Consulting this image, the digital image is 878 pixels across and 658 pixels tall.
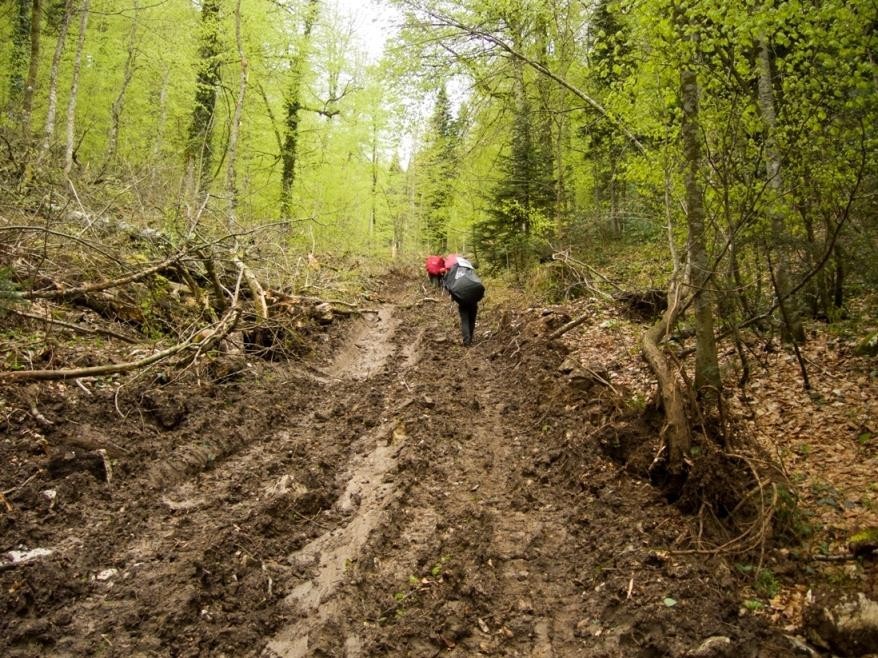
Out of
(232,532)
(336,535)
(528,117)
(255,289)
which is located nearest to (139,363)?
(232,532)

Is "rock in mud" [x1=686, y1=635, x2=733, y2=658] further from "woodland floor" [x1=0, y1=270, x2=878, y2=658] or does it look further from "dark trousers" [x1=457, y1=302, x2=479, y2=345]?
"dark trousers" [x1=457, y1=302, x2=479, y2=345]

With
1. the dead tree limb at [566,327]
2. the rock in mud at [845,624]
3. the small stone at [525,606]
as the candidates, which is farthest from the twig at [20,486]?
the dead tree limb at [566,327]

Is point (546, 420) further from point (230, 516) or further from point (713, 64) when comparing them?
point (713, 64)

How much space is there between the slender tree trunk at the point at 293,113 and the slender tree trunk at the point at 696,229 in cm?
1507

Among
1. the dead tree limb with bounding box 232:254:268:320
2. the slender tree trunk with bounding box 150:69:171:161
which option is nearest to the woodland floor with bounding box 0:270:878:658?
the dead tree limb with bounding box 232:254:268:320

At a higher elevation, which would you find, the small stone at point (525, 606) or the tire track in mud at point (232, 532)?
the tire track in mud at point (232, 532)

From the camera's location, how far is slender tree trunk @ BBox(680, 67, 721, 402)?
4.67 metres

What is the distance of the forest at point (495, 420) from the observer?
276 centimetres

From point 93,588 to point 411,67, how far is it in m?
9.62

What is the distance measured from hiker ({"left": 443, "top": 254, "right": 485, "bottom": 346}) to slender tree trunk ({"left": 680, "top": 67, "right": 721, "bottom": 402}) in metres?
4.14

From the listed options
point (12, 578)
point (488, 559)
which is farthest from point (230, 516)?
point (488, 559)

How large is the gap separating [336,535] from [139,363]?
278 cm

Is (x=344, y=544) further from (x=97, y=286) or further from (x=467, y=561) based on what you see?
(x=97, y=286)

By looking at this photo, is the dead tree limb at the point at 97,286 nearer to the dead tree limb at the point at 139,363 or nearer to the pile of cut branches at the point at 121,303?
the pile of cut branches at the point at 121,303
